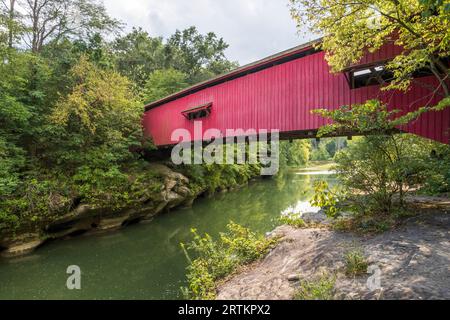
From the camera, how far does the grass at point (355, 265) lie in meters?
3.21

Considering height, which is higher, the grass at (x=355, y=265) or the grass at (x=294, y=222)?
the grass at (x=355, y=265)

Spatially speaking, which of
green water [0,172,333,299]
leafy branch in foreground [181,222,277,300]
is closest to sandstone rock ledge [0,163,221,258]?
green water [0,172,333,299]

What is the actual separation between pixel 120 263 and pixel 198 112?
7.47 meters

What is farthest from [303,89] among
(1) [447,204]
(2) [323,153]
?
(2) [323,153]

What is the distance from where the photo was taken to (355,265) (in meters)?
3.25

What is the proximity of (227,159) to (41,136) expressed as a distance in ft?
41.0

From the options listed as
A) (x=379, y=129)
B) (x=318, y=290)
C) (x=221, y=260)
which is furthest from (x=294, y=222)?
(x=318, y=290)

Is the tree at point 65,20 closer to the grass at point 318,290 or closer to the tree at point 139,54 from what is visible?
the tree at point 139,54

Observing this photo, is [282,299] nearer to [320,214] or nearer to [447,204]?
[320,214]

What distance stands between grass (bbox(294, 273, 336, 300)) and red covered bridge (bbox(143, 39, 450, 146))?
5048 millimetres

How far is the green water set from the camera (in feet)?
18.9

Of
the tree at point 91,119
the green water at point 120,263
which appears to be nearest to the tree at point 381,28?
the green water at point 120,263

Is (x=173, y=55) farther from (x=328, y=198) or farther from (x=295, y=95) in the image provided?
(x=328, y=198)

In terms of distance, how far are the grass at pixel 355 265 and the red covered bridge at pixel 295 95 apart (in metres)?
4.36
